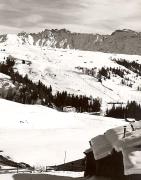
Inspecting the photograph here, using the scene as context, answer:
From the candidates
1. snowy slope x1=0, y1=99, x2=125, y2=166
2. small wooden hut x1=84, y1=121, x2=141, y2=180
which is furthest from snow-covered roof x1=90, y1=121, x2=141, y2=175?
snowy slope x1=0, y1=99, x2=125, y2=166

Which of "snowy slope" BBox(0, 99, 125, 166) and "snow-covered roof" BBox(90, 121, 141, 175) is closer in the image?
"snow-covered roof" BBox(90, 121, 141, 175)

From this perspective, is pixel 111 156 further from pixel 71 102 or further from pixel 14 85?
pixel 14 85

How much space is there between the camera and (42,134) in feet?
268

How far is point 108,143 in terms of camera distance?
2975 cm

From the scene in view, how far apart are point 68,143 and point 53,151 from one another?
29.8 feet

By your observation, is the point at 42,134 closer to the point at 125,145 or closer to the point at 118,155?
the point at 118,155

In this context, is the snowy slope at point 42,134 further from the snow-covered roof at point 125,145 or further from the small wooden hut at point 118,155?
the snow-covered roof at point 125,145

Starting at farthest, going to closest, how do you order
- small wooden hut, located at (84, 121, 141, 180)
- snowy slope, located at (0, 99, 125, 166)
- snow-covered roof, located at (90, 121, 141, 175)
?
1. snowy slope, located at (0, 99, 125, 166)
2. small wooden hut, located at (84, 121, 141, 180)
3. snow-covered roof, located at (90, 121, 141, 175)

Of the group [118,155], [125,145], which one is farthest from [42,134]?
[125,145]

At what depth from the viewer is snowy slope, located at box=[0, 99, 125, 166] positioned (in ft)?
186

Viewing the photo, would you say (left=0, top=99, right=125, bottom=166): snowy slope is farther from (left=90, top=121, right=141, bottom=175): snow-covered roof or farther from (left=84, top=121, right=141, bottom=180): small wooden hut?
(left=90, top=121, right=141, bottom=175): snow-covered roof

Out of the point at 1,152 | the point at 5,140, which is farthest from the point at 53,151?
the point at 5,140

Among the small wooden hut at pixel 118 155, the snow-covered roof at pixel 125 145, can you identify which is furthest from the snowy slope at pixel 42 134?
the snow-covered roof at pixel 125 145

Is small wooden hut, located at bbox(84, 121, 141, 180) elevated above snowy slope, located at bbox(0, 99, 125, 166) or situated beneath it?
elevated above
